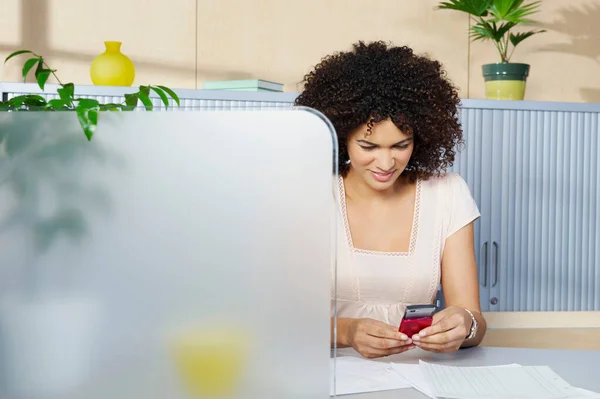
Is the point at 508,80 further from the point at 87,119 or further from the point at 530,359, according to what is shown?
the point at 87,119

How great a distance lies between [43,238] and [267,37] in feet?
10.2

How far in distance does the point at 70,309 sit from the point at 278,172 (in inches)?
10.5

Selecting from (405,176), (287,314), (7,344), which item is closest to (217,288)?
(287,314)

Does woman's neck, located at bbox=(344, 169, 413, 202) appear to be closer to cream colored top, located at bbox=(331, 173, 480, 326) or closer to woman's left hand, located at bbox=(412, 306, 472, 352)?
cream colored top, located at bbox=(331, 173, 480, 326)

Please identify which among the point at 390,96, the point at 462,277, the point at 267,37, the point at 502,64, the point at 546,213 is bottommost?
the point at 462,277

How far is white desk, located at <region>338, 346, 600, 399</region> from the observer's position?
4.89ft

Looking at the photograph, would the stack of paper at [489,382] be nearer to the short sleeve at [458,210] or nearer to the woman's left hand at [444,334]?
the woman's left hand at [444,334]

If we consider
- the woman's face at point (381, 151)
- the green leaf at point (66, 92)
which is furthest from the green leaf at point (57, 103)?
the woman's face at point (381, 151)

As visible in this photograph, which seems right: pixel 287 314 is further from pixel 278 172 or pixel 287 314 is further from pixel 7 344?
pixel 7 344

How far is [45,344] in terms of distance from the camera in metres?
0.85

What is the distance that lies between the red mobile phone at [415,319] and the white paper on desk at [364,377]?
0.08 meters

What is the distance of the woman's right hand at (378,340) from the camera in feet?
5.04

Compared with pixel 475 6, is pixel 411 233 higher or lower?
lower

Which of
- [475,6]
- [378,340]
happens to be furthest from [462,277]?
[475,6]
